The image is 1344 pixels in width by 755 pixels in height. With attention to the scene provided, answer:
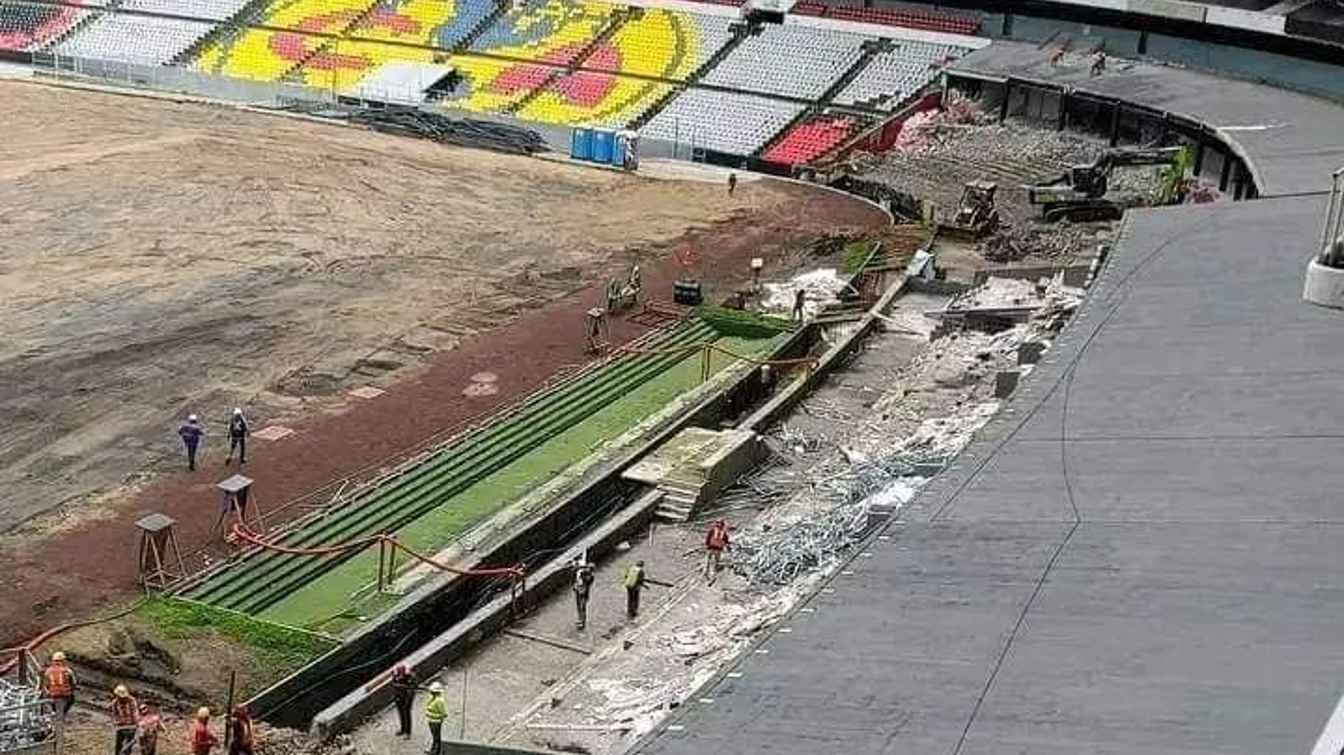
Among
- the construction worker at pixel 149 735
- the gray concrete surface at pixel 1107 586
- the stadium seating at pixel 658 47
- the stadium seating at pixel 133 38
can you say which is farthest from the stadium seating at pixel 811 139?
the construction worker at pixel 149 735

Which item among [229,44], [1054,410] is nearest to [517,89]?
[229,44]

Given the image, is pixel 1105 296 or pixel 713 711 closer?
pixel 713 711

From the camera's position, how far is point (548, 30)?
60.8 m

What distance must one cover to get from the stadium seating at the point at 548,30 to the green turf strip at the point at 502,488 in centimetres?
2947

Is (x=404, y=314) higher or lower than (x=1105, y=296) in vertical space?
lower

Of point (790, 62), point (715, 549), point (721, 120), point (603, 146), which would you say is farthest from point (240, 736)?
point (790, 62)

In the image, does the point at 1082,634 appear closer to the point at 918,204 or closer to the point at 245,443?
the point at 245,443

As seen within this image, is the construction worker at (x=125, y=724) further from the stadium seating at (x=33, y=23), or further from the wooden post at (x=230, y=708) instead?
the stadium seating at (x=33, y=23)

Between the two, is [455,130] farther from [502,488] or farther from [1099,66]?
[502,488]

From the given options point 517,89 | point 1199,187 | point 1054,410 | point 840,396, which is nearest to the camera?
point 1054,410

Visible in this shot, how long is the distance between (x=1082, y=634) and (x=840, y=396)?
1703cm

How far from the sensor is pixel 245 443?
2642cm

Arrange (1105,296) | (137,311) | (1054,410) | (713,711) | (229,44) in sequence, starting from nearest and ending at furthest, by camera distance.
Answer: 1. (713,711)
2. (1054,410)
3. (1105,296)
4. (137,311)
5. (229,44)

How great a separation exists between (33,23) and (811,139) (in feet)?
116
